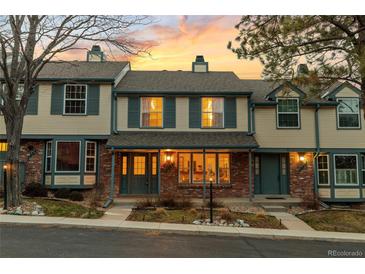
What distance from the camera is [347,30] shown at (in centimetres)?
985

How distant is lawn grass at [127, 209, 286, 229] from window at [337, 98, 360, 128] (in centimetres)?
754

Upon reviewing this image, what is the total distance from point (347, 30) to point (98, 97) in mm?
11019

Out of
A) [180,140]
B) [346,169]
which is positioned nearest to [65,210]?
[180,140]

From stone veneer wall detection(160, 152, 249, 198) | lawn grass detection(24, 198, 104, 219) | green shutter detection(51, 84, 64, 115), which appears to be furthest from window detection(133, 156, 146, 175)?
green shutter detection(51, 84, 64, 115)

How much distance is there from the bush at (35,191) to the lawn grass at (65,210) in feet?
4.21

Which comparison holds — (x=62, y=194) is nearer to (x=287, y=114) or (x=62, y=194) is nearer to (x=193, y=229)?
(x=193, y=229)

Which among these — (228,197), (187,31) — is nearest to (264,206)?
(228,197)

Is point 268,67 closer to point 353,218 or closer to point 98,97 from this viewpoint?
point 353,218

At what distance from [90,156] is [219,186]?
648 cm

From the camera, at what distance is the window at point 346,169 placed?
51.5 ft

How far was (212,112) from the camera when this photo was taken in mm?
15930

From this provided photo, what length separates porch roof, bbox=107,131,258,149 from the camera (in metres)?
14.3

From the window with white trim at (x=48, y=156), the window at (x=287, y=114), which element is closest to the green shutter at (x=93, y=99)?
the window with white trim at (x=48, y=156)
